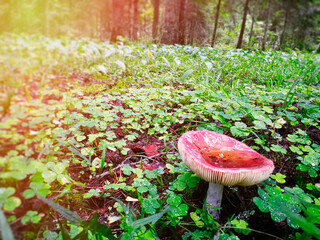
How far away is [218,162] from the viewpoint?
53.9 inches

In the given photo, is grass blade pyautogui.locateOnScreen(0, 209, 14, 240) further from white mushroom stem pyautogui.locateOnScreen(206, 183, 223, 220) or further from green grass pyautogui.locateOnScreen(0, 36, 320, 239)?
white mushroom stem pyautogui.locateOnScreen(206, 183, 223, 220)

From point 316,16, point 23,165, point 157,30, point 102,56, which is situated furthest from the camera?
point 316,16

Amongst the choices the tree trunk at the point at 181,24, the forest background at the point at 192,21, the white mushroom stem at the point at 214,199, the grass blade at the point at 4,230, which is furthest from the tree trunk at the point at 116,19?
the grass blade at the point at 4,230

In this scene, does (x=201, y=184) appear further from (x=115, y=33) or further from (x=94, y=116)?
(x=115, y=33)

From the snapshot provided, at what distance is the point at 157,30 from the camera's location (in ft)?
25.3

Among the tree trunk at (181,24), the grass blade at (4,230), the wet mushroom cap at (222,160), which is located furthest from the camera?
the tree trunk at (181,24)

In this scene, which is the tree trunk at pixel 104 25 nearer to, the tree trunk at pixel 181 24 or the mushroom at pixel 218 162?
the tree trunk at pixel 181 24

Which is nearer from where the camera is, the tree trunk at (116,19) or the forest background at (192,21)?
the forest background at (192,21)

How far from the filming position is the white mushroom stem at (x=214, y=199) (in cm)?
142

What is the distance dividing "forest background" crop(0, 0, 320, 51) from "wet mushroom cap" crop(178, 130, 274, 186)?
1220 mm

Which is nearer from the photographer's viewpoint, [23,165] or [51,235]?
[23,165]

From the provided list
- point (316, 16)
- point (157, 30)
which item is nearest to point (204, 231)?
point (157, 30)

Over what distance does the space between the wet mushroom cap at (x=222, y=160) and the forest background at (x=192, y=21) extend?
48.0 inches

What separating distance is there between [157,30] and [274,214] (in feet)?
25.2
